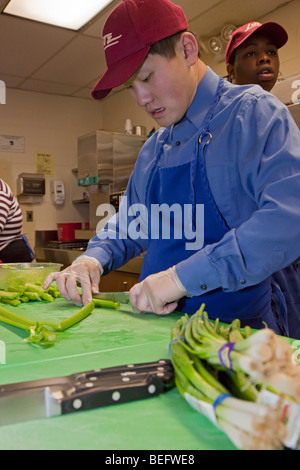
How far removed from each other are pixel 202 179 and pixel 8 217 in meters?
2.14

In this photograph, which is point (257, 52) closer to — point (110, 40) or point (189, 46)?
point (189, 46)

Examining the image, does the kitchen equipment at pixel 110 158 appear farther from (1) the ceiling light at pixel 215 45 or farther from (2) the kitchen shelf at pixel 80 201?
(1) the ceiling light at pixel 215 45

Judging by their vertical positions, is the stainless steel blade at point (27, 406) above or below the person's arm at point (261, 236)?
below

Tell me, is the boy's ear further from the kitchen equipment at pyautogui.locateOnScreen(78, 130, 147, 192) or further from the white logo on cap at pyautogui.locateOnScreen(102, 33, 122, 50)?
the kitchen equipment at pyautogui.locateOnScreen(78, 130, 147, 192)

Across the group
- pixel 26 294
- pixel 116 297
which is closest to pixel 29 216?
pixel 26 294

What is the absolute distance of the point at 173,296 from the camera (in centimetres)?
121

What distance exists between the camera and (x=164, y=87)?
1.35m

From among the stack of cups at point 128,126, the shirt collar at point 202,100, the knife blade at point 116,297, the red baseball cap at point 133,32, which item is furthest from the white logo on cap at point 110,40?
the stack of cups at point 128,126

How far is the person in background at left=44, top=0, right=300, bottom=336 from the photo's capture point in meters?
1.15

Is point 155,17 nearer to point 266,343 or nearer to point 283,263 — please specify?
point 283,263

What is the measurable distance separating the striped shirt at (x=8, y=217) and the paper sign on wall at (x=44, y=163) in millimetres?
2826

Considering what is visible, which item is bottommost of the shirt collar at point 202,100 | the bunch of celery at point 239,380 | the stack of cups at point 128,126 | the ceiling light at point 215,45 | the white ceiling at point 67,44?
the bunch of celery at point 239,380

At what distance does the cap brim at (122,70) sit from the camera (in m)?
1.25

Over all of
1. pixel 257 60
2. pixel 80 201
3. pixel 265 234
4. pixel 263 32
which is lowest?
pixel 265 234
